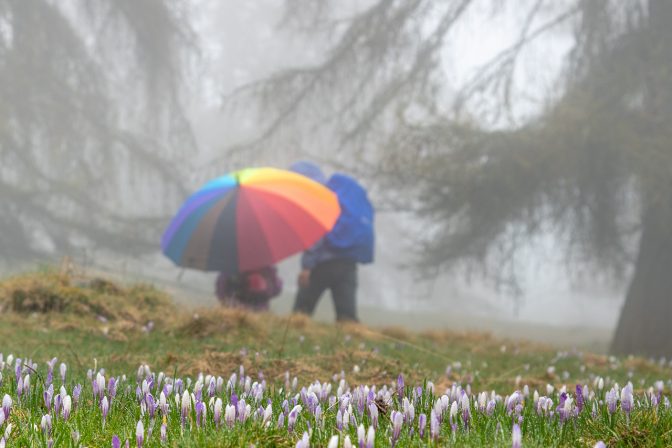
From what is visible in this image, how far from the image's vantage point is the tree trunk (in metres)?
13.9

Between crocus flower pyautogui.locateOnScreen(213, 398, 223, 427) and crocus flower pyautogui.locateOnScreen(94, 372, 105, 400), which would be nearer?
crocus flower pyautogui.locateOnScreen(213, 398, 223, 427)

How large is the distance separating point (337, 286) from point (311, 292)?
0.52 m

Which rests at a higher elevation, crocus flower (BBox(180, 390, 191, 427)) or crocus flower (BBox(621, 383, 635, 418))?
crocus flower (BBox(621, 383, 635, 418))

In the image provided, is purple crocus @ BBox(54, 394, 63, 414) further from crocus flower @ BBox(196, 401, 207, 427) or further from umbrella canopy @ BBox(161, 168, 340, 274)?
umbrella canopy @ BBox(161, 168, 340, 274)

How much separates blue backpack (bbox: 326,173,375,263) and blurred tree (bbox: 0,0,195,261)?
10.1 metres

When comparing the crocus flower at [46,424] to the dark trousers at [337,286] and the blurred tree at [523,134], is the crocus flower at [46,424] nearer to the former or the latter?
the dark trousers at [337,286]

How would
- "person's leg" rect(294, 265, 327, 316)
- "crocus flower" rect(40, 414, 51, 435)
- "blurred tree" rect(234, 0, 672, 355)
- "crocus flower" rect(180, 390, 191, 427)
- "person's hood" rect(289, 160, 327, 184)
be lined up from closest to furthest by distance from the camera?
"crocus flower" rect(40, 414, 51, 435) → "crocus flower" rect(180, 390, 191, 427) → "person's hood" rect(289, 160, 327, 184) → "person's leg" rect(294, 265, 327, 316) → "blurred tree" rect(234, 0, 672, 355)

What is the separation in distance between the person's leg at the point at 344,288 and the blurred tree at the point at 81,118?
9.92m

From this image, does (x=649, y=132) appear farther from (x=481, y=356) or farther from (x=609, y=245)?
(x=481, y=356)

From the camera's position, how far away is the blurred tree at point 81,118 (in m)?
17.2

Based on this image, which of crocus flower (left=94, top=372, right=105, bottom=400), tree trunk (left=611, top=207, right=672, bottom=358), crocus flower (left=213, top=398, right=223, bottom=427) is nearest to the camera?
crocus flower (left=213, top=398, right=223, bottom=427)

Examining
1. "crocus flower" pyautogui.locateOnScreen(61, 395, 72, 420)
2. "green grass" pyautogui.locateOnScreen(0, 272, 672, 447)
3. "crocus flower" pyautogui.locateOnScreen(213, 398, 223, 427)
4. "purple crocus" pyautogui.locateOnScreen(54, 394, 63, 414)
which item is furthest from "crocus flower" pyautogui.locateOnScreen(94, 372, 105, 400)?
"crocus flower" pyautogui.locateOnScreen(213, 398, 223, 427)

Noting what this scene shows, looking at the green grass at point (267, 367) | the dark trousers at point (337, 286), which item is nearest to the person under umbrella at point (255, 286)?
the dark trousers at point (337, 286)

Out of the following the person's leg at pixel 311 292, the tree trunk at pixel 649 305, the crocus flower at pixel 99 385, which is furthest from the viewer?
the tree trunk at pixel 649 305
